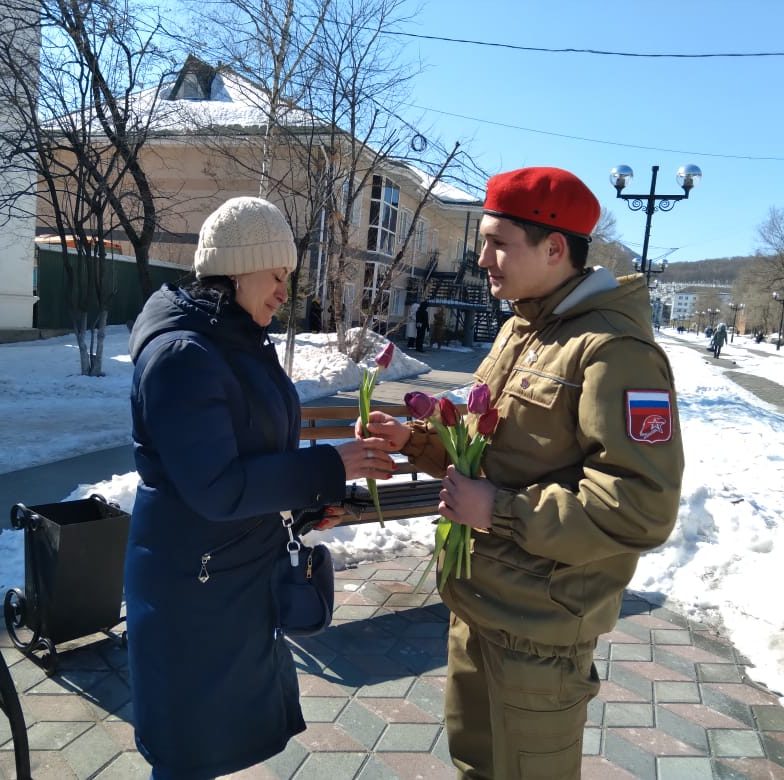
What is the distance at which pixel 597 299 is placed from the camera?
1.61 m

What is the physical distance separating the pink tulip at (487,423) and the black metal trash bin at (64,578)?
2104 millimetres

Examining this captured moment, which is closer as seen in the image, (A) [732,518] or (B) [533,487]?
(B) [533,487]

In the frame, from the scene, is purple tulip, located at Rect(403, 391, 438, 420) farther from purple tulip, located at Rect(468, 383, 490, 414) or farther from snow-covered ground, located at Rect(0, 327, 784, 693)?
snow-covered ground, located at Rect(0, 327, 784, 693)

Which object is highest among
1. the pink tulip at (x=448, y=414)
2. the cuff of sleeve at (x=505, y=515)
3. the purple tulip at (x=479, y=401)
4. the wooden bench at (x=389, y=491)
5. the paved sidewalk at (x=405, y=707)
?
the purple tulip at (x=479, y=401)

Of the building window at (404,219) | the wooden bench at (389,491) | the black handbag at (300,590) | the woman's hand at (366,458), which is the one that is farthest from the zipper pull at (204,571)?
the building window at (404,219)

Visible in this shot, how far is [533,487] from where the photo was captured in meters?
1.54

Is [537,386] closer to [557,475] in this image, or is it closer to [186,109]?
[557,475]

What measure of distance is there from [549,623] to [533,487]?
0.34 metres

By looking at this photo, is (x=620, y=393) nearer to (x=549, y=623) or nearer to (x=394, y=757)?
(x=549, y=623)

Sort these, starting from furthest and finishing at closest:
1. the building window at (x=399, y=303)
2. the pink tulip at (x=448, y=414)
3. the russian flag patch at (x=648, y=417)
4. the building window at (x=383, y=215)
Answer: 1. the building window at (x=399, y=303)
2. the building window at (x=383, y=215)
3. the pink tulip at (x=448, y=414)
4. the russian flag patch at (x=648, y=417)

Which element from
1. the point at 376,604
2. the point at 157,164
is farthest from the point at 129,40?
the point at 157,164

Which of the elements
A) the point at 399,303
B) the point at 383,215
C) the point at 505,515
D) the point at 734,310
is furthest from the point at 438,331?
the point at 734,310

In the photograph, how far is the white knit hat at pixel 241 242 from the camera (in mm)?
1702

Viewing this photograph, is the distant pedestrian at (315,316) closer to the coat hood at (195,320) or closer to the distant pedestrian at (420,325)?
the distant pedestrian at (420,325)
